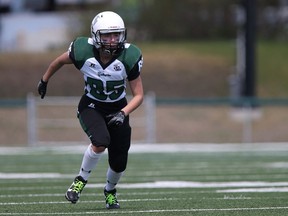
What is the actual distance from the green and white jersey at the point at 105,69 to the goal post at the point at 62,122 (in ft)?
50.0

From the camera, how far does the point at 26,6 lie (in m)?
38.1

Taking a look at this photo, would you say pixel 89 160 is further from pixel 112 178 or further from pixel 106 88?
pixel 106 88

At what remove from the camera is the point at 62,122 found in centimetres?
2655

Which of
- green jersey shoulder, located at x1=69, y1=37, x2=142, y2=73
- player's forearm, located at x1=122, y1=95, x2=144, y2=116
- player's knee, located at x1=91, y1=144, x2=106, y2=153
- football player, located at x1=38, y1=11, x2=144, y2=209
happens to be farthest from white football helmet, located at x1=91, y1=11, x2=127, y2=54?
player's knee, located at x1=91, y1=144, x2=106, y2=153

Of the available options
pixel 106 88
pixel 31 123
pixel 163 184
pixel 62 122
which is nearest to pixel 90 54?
pixel 106 88

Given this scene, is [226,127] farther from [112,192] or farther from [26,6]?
[112,192]

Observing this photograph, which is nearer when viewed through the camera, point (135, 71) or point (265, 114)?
point (135, 71)

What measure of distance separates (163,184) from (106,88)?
318cm

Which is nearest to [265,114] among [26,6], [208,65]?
[208,65]

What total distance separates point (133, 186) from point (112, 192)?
245 cm

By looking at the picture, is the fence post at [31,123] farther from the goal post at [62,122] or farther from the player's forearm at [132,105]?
the player's forearm at [132,105]

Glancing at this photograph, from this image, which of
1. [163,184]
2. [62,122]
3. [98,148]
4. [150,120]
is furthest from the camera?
[62,122]

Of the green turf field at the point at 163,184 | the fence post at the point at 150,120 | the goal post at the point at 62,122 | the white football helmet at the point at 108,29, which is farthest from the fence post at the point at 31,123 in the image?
the white football helmet at the point at 108,29

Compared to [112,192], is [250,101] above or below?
below
